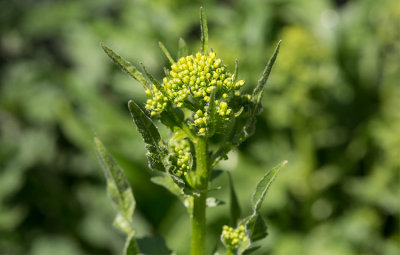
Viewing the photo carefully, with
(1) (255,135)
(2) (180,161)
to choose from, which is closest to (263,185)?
(2) (180,161)

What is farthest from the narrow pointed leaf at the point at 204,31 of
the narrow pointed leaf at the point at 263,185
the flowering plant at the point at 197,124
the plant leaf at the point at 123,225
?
the plant leaf at the point at 123,225

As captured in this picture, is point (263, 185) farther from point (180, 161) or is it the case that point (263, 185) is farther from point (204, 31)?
point (204, 31)

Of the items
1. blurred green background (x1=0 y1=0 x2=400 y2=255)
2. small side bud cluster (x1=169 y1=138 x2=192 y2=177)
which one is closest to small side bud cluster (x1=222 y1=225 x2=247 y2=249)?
small side bud cluster (x1=169 y1=138 x2=192 y2=177)

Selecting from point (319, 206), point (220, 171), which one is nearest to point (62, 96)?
point (319, 206)

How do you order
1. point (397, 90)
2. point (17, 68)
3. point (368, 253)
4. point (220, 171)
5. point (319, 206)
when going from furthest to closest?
point (17, 68), point (397, 90), point (319, 206), point (368, 253), point (220, 171)

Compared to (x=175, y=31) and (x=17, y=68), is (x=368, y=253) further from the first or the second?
(x=17, y=68)

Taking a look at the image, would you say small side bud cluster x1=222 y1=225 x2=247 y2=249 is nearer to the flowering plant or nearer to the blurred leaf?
the flowering plant

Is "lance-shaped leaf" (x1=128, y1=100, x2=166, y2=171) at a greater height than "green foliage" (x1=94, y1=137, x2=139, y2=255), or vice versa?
"lance-shaped leaf" (x1=128, y1=100, x2=166, y2=171)
